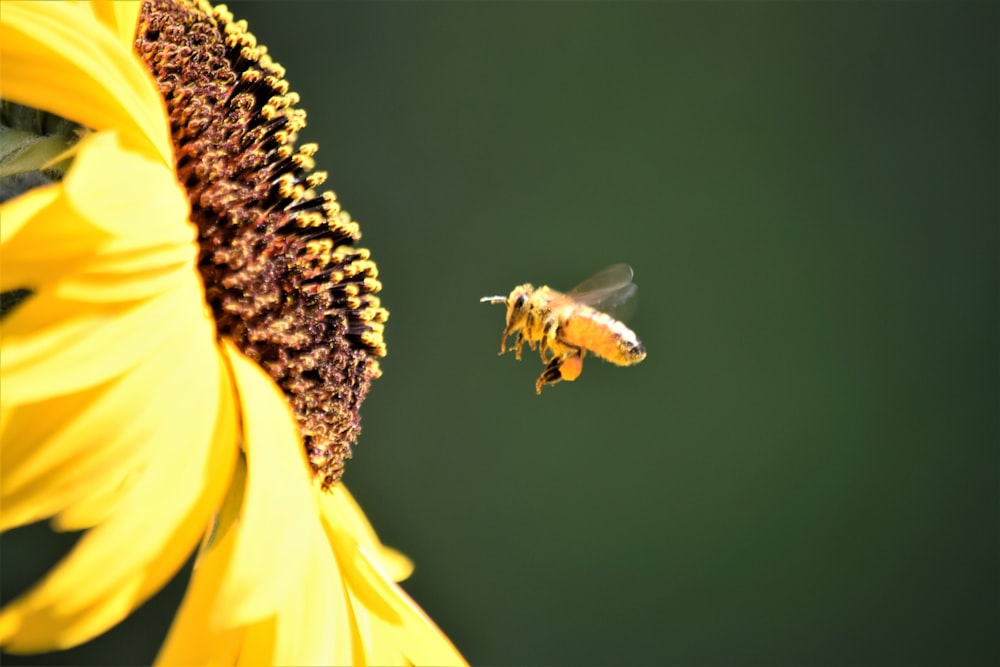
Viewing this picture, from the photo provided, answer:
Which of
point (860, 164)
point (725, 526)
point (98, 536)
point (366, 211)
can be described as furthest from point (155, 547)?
point (860, 164)

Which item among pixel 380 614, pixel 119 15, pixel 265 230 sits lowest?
pixel 380 614

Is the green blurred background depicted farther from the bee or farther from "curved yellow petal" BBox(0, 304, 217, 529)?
"curved yellow petal" BBox(0, 304, 217, 529)

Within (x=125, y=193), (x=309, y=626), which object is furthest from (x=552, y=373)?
(x=125, y=193)

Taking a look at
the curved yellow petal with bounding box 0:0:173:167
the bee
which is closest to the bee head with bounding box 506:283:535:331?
the bee

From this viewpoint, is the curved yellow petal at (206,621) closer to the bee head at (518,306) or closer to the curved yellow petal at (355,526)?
the curved yellow petal at (355,526)

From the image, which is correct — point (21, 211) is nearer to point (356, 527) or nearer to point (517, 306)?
point (356, 527)

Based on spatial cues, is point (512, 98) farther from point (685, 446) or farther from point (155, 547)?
point (155, 547)

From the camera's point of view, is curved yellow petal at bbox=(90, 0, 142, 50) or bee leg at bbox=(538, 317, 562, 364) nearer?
curved yellow petal at bbox=(90, 0, 142, 50)
